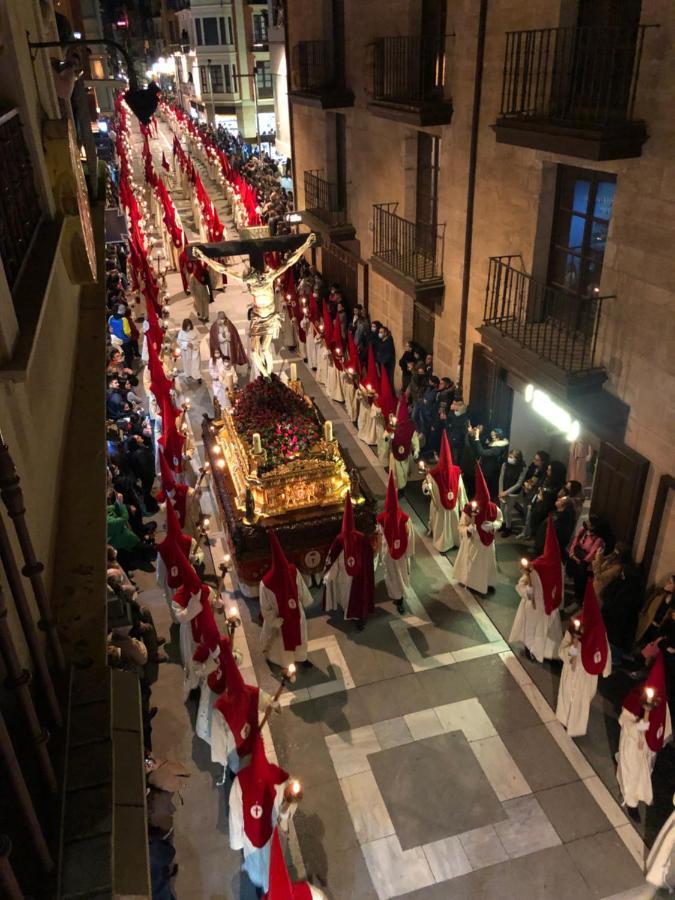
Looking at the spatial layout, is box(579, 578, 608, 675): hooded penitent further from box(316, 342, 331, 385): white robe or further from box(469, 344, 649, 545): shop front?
box(316, 342, 331, 385): white robe

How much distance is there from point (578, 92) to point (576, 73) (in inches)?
23.8

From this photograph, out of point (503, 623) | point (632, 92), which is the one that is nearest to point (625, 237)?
point (632, 92)

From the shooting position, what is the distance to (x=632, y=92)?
25.7 feet

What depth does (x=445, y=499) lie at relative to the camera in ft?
34.2

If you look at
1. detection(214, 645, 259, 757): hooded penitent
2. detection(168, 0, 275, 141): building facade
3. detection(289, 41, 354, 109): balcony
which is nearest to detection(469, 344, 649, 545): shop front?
detection(214, 645, 259, 757): hooded penitent

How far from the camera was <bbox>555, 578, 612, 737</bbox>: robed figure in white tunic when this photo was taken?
7.21 meters

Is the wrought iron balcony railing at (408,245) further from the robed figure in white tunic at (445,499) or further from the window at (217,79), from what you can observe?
the window at (217,79)

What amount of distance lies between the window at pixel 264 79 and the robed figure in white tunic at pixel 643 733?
157ft

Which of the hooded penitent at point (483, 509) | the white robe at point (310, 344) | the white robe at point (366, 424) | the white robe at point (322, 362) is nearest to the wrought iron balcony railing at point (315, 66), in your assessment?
the white robe at point (310, 344)

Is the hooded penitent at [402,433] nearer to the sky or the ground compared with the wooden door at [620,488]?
nearer to the ground

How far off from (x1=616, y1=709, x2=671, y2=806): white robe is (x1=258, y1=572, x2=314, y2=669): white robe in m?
3.67

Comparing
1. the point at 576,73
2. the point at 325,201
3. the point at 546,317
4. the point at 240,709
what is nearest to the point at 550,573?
the point at 546,317

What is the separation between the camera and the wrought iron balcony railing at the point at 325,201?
18.3 metres

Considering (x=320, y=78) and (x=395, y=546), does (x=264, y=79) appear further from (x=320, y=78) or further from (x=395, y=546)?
(x=395, y=546)
